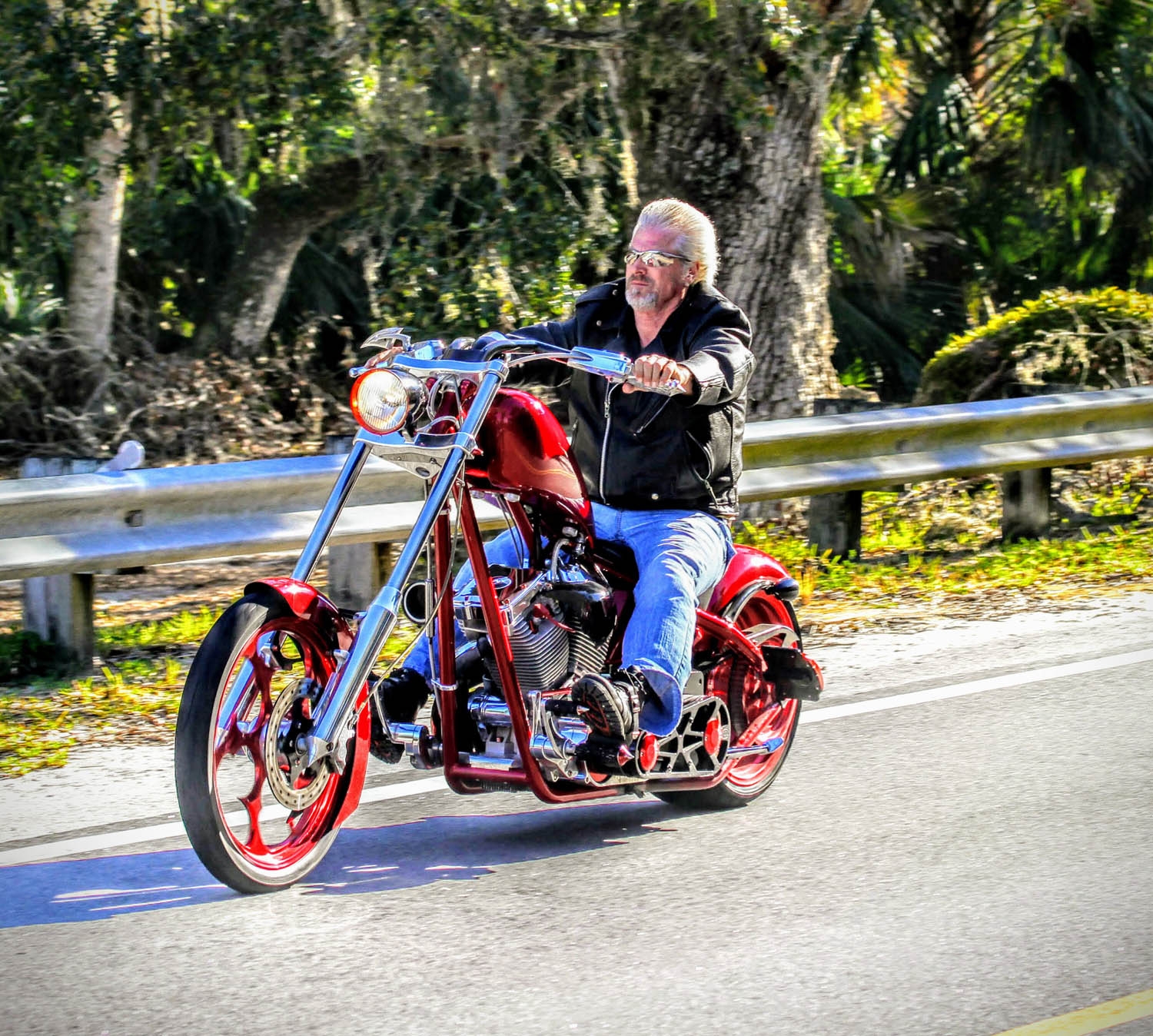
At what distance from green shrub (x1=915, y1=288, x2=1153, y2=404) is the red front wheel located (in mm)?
7002

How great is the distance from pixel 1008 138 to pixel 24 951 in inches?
645

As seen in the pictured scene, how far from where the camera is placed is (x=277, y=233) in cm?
1487

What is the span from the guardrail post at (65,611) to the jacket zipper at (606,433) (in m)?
2.40

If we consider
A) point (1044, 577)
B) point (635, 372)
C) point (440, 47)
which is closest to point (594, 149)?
point (440, 47)

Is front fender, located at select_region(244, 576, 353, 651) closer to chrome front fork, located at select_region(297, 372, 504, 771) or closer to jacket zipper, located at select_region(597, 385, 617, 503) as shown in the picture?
chrome front fork, located at select_region(297, 372, 504, 771)

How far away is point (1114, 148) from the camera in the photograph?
1698 cm

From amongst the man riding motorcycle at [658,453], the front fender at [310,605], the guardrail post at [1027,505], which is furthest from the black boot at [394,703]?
the guardrail post at [1027,505]

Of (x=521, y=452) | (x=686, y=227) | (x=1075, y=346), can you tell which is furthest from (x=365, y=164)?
(x=521, y=452)

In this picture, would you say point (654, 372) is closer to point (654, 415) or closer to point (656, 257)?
point (654, 415)

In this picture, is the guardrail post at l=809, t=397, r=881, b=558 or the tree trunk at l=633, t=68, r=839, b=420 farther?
the tree trunk at l=633, t=68, r=839, b=420

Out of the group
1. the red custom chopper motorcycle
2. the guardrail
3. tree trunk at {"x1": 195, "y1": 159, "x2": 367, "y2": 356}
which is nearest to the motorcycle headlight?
the red custom chopper motorcycle

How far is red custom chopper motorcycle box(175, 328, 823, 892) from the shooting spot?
14.0 ft

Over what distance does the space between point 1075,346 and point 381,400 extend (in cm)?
729

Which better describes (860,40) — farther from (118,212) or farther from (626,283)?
(626,283)
